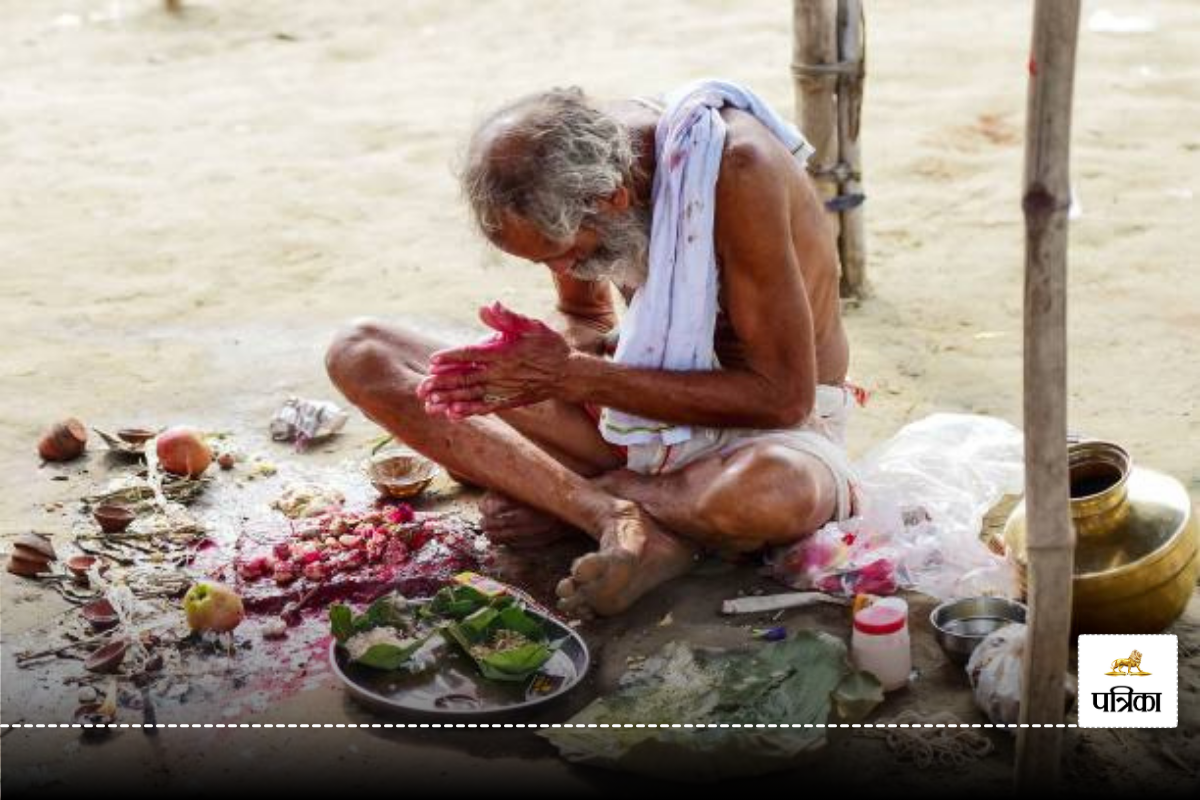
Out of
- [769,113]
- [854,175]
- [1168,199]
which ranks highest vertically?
[769,113]

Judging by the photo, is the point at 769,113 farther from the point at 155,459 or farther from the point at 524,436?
the point at 155,459

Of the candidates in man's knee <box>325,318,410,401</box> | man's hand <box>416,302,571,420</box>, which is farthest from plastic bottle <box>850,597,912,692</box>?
man's knee <box>325,318,410,401</box>

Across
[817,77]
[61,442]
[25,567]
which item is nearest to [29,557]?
[25,567]

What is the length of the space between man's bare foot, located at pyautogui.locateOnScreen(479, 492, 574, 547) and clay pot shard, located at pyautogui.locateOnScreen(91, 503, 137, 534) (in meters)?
0.90

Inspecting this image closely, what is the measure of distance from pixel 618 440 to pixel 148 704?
1224 mm

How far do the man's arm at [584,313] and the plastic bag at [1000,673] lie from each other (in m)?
1.39

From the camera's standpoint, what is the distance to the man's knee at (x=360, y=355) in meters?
4.33

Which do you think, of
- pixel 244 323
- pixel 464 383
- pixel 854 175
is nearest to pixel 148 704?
pixel 464 383

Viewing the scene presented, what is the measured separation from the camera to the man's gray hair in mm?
3564

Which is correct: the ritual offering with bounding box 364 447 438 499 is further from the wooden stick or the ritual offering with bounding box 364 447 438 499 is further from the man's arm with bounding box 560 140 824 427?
the wooden stick

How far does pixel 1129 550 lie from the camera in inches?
140

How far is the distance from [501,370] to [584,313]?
2.22ft

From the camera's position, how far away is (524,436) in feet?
14.1

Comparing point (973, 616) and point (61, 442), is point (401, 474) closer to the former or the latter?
point (61, 442)
